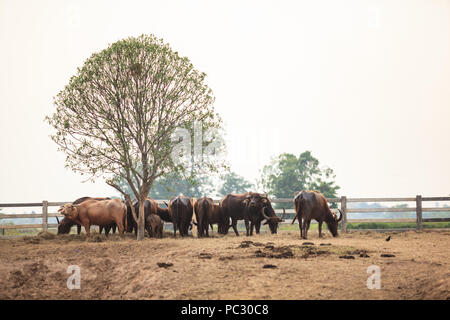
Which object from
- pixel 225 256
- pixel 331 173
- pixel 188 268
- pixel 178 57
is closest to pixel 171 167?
pixel 178 57

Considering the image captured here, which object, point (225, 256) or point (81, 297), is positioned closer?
point (81, 297)

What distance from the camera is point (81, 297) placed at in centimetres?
870

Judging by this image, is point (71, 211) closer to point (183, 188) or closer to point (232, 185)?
point (183, 188)

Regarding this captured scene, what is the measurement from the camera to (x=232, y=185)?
53625 mm

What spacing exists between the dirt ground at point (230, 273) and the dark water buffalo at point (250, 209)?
15.4 ft

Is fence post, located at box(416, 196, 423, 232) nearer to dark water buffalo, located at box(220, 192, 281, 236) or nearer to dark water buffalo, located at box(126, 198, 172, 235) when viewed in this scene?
dark water buffalo, located at box(220, 192, 281, 236)

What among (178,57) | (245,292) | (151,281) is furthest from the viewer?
(178,57)

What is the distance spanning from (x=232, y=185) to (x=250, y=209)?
35451 mm

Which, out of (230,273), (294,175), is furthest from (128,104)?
(294,175)

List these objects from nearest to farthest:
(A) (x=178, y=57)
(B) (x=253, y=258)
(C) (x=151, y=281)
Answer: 1. (C) (x=151, y=281)
2. (B) (x=253, y=258)
3. (A) (x=178, y=57)

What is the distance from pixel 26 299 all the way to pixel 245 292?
421cm

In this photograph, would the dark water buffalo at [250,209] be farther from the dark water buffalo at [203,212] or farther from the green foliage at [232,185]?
the green foliage at [232,185]
